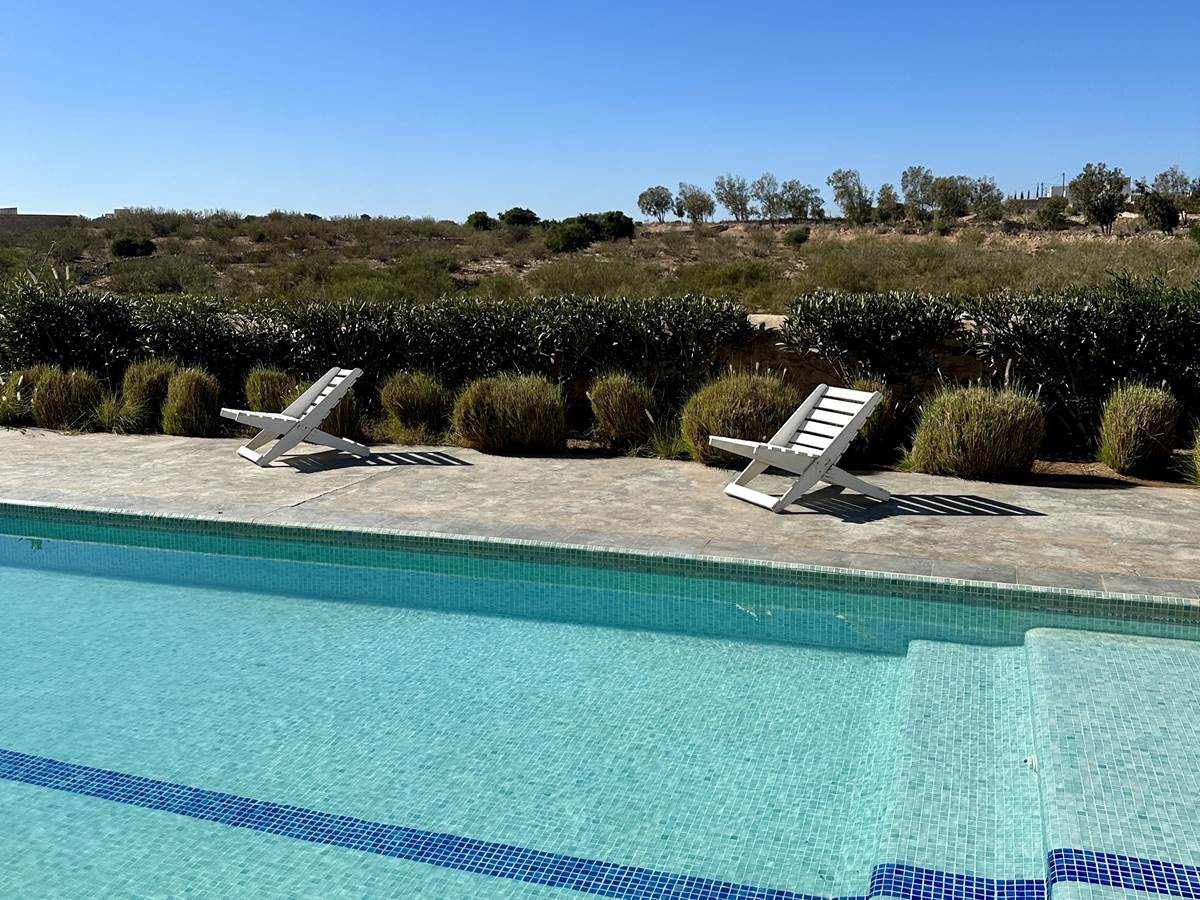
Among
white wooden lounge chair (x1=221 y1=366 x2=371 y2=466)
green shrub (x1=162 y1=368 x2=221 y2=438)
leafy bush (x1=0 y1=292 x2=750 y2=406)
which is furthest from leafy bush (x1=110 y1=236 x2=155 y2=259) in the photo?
white wooden lounge chair (x1=221 y1=366 x2=371 y2=466)

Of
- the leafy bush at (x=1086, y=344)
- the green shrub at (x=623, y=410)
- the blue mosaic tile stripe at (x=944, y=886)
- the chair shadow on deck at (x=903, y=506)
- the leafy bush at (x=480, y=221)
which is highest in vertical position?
the leafy bush at (x=480, y=221)

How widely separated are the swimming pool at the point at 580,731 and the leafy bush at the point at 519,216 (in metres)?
33.9

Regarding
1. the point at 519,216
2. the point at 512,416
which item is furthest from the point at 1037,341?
the point at 519,216

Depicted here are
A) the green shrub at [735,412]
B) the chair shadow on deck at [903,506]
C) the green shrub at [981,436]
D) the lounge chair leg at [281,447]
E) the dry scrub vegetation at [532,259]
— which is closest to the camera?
the chair shadow on deck at [903,506]

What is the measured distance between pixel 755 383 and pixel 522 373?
8.31ft

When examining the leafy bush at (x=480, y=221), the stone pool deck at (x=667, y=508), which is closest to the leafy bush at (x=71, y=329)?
the stone pool deck at (x=667, y=508)

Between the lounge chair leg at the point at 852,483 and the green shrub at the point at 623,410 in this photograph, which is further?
the green shrub at the point at 623,410

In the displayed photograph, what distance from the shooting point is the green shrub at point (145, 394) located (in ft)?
33.9

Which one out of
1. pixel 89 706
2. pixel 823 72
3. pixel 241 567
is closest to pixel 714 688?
pixel 89 706

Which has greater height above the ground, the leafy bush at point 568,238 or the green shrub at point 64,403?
the leafy bush at point 568,238

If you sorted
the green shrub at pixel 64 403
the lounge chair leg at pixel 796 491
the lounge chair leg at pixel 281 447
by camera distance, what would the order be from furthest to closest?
1. the green shrub at pixel 64 403
2. the lounge chair leg at pixel 281 447
3. the lounge chair leg at pixel 796 491

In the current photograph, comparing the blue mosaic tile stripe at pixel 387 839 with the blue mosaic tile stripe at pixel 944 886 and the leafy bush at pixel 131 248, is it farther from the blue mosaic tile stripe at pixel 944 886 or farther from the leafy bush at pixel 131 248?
the leafy bush at pixel 131 248

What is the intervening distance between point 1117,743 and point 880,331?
18.4ft

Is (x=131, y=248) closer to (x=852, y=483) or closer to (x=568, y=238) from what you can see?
(x=568, y=238)
